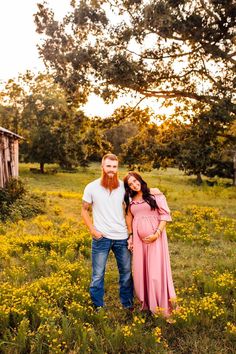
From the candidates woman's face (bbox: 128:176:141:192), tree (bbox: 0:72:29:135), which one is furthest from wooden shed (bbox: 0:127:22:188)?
tree (bbox: 0:72:29:135)

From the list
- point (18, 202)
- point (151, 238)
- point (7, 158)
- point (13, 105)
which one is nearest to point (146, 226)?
point (151, 238)

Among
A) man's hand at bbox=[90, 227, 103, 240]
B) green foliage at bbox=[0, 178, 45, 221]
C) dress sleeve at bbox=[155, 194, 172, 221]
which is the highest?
dress sleeve at bbox=[155, 194, 172, 221]

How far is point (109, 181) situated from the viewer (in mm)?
5855

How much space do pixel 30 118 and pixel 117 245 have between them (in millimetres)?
36580

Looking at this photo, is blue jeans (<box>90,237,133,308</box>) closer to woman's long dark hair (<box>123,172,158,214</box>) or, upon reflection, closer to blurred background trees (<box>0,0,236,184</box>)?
woman's long dark hair (<box>123,172,158,214</box>)

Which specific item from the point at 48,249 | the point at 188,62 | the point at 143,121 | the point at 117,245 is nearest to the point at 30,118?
the point at 143,121

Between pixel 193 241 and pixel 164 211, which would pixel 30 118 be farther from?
pixel 164 211

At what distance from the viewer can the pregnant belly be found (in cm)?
581

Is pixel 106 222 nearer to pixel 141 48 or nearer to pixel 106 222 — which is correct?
pixel 106 222

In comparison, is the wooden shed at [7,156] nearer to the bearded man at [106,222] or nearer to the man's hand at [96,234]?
the bearded man at [106,222]

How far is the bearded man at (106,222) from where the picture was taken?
5812mm

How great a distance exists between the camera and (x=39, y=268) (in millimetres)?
7977

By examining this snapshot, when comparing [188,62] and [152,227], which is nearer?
[152,227]

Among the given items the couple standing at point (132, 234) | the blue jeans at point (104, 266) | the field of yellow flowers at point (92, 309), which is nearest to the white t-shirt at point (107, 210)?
the couple standing at point (132, 234)
